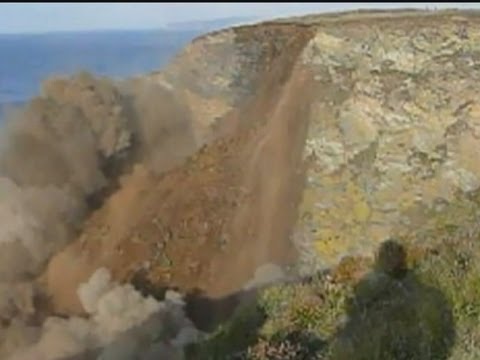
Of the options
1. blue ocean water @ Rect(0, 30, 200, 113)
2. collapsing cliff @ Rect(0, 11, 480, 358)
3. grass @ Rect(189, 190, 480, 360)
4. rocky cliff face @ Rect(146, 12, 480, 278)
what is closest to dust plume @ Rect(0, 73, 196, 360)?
collapsing cliff @ Rect(0, 11, 480, 358)

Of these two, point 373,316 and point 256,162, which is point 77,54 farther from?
point 373,316

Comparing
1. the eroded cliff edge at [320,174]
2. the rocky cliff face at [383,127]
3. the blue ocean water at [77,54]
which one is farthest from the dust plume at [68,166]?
the blue ocean water at [77,54]

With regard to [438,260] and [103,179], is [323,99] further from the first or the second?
[438,260]

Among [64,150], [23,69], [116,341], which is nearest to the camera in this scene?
[116,341]

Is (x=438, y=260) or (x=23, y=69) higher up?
(x=438, y=260)

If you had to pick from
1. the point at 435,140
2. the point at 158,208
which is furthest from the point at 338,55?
the point at 158,208
